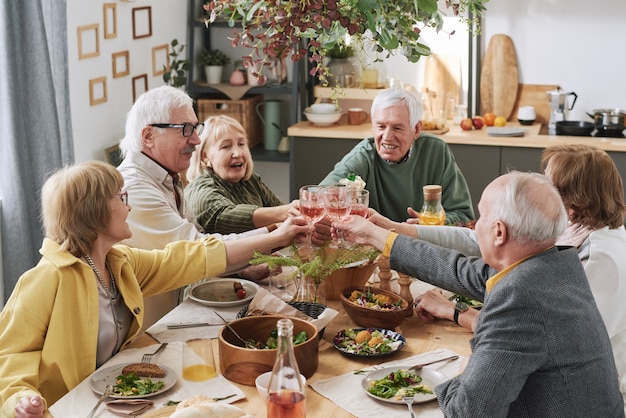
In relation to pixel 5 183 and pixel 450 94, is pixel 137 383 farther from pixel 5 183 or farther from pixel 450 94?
pixel 450 94

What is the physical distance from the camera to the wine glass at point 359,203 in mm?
2671

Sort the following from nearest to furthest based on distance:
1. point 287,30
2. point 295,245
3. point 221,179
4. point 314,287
Result: point 287,30
point 314,287
point 295,245
point 221,179

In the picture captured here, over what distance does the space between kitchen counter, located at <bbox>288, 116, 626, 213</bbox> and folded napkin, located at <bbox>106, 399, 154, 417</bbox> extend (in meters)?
3.35

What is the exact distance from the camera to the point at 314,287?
2.53 m

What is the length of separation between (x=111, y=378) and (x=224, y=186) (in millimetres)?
1497

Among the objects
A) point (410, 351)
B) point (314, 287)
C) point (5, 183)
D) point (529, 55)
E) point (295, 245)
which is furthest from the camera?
point (529, 55)

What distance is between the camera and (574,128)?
5078 mm

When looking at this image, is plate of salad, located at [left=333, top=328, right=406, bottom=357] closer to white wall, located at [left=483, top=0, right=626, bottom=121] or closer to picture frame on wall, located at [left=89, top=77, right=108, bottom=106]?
picture frame on wall, located at [left=89, top=77, right=108, bottom=106]

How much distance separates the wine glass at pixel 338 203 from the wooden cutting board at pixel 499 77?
3118 millimetres

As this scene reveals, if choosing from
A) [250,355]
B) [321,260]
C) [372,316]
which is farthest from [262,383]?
[321,260]

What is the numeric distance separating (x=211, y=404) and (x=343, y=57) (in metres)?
3.97

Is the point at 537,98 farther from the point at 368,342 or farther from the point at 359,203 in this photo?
the point at 368,342

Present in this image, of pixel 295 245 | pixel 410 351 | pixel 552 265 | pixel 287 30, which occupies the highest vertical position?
pixel 287 30

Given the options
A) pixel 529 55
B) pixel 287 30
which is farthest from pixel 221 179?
pixel 529 55
